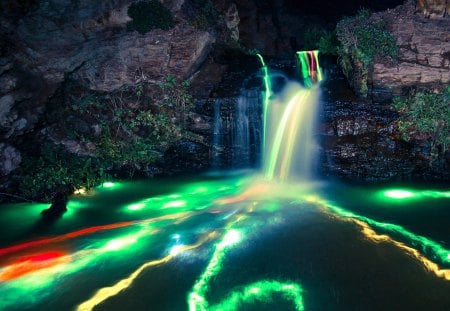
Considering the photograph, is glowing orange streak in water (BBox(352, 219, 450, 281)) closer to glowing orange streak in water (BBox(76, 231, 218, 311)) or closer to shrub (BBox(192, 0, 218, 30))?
glowing orange streak in water (BBox(76, 231, 218, 311))

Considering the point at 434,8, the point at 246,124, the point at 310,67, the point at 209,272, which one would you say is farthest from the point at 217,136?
the point at 434,8

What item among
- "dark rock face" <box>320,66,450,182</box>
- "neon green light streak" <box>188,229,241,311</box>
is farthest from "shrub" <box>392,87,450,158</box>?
"neon green light streak" <box>188,229,241,311</box>

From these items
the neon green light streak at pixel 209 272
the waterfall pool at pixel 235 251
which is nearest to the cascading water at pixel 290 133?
the waterfall pool at pixel 235 251

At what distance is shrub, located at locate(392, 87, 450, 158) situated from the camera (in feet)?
32.6

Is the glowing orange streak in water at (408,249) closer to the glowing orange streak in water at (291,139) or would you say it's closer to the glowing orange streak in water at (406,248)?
the glowing orange streak in water at (406,248)

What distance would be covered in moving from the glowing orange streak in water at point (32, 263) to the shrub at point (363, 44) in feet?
30.8

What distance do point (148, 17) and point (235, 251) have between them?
32.3ft

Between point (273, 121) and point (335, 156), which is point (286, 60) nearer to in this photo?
point (273, 121)

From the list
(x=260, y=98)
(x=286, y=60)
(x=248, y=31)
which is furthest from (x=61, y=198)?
(x=248, y=31)

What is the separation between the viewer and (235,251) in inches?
260

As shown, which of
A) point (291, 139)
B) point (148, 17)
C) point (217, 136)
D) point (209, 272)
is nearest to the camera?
point (209, 272)

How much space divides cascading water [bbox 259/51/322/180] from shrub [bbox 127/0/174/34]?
15.8ft

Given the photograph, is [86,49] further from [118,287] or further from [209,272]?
[209,272]

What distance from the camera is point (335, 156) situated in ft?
35.1
